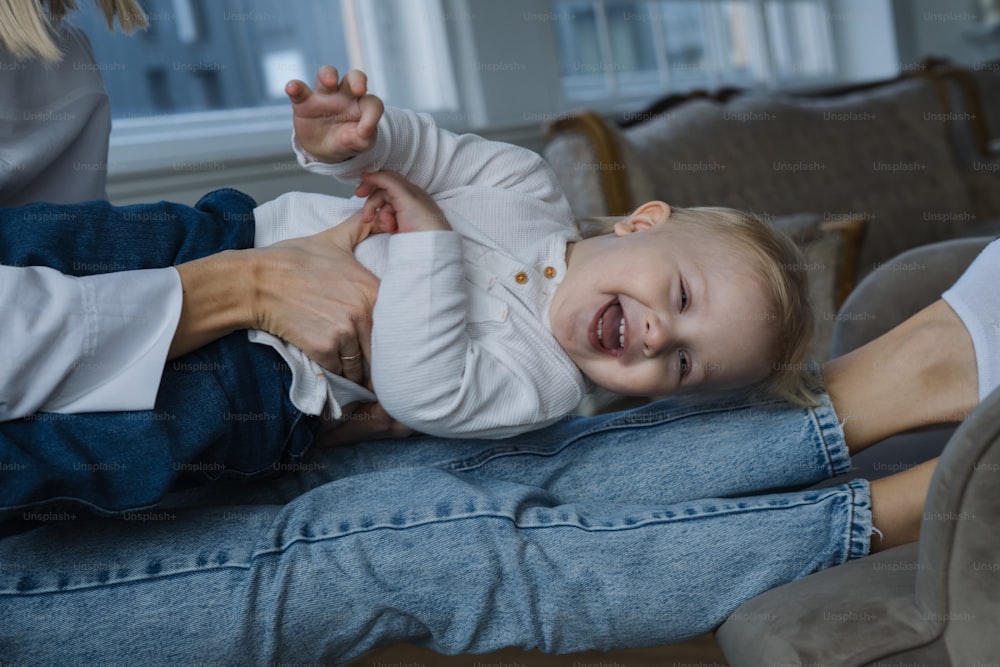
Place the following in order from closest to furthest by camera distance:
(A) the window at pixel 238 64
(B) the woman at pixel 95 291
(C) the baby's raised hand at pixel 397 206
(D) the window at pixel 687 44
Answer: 1. (B) the woman at pixel 95 291
2. (C) the baby's raised hand at pixel 397 206
3. (A) the window at pixel 238 64
4. (D) the window at pixel 687 44

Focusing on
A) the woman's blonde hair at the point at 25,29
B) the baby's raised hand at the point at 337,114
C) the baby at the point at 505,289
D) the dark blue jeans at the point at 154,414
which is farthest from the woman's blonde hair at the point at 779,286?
the woman's blonde hair at the point at 25,29

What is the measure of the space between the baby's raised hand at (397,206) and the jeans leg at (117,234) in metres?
0.19

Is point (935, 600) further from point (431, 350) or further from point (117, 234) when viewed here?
point (117, 234)

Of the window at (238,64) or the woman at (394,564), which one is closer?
the woman at (394,564)

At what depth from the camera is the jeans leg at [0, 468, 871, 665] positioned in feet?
3.60

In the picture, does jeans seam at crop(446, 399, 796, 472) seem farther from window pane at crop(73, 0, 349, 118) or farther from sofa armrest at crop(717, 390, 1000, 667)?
window pane at crop(73, 0, 349, 118)

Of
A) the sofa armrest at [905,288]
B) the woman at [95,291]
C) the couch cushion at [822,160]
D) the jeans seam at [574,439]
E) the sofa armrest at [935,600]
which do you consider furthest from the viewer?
the couch cushion at [822,160]

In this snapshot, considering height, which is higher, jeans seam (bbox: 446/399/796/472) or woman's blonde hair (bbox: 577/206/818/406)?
woman's blonde hair (bbox: 577/206/818/406)

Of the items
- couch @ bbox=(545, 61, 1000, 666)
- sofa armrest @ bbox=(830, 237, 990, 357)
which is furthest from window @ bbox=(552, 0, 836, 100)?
sofa armrest @ bbox=(830, 237, 990, 357)

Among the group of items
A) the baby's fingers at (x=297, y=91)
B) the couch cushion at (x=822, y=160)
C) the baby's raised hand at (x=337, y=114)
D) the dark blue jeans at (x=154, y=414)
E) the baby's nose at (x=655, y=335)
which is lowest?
the couch cushion at (x=822, y=160)

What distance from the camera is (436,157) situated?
1.41 m

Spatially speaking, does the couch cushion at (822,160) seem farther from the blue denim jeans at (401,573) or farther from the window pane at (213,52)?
the blue denim jeans at (401,573)

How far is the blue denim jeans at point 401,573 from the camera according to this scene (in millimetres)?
1100

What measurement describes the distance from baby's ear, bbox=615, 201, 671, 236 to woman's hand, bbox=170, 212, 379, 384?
38cm
